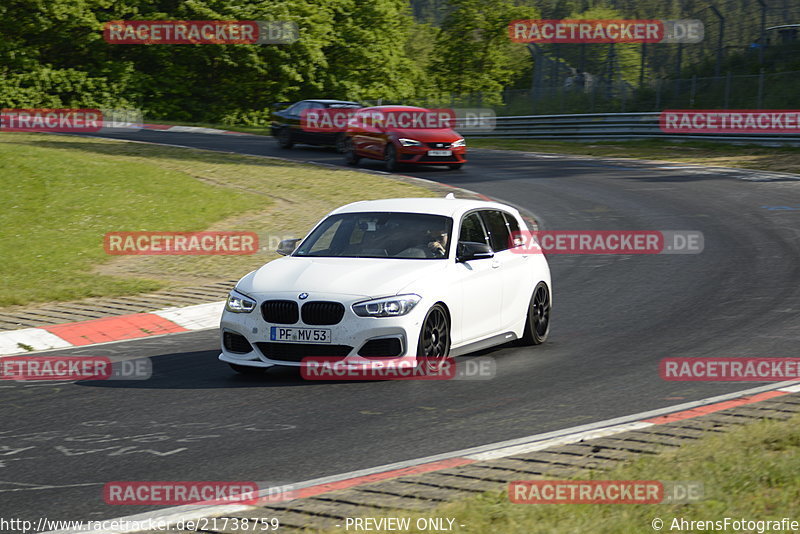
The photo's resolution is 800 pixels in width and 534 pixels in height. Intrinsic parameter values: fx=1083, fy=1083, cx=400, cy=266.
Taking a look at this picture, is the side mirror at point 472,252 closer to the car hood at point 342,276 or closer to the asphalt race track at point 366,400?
the car hood at point 342,276

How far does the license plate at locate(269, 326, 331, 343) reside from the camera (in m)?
8.64

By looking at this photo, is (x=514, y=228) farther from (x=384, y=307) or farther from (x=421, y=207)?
(x=384, y=307)

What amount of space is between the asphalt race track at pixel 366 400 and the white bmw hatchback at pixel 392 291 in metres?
0.30

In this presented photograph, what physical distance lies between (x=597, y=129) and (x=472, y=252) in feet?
103

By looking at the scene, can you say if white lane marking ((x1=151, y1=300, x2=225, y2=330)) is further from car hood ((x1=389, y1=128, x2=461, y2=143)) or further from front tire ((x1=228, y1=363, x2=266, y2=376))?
car hood ((x1=389, y1=128, x2=461, y2=143))

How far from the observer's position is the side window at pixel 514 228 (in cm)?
1088

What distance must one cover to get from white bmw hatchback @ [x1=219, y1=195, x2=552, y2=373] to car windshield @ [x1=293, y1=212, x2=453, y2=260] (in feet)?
0.04

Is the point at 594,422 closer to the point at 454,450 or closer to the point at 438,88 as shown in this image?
the point at 454,450

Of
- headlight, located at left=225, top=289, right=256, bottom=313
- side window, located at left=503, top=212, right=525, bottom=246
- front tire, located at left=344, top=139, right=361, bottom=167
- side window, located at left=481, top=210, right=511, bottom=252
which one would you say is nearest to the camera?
headlight, located at left=225, top=289, right=256, bottom=313

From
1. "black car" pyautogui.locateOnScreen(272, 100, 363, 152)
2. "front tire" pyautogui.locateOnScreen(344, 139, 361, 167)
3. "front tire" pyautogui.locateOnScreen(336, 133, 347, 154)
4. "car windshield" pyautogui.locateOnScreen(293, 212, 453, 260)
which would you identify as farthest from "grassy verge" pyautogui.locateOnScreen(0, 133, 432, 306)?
"black car" pyautogui.locateOnScreen(272, 100, 363, 152)

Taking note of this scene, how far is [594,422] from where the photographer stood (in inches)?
294

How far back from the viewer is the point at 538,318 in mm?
10781

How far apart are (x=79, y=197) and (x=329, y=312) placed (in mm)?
11651

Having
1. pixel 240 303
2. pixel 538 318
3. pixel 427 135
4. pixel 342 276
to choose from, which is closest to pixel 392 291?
pixel 342 276
